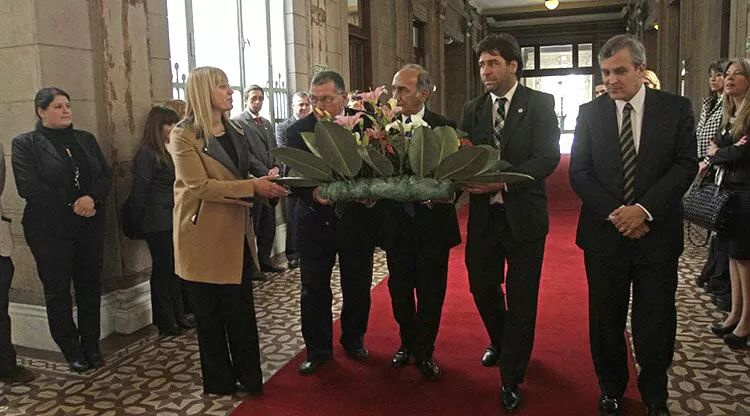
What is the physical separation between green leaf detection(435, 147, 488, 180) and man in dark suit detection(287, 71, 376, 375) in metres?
0.99

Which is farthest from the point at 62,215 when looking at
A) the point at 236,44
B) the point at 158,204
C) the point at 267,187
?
the point at 236,44

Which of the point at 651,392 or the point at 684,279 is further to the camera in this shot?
the point at 684,279

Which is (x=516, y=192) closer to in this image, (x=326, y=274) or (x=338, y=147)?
(x=338, y=147)

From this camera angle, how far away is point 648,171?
Answer: 2725 mm

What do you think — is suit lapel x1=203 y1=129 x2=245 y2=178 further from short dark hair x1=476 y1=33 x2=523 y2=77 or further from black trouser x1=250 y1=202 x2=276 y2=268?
black trouser x1=250 y1=202 x2=276 y2=268

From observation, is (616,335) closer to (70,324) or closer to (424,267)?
(424,267)

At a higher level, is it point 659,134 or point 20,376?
point 659,134

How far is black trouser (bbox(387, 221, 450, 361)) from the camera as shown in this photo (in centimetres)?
335

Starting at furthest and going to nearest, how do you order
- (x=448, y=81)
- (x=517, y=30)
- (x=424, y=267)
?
(x=517, y=30) < (x=448, y=81) < (x=424, y=267)

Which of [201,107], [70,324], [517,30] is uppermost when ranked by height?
[517,30]

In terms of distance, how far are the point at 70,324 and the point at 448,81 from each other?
14.4m

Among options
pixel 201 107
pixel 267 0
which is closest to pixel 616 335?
pixel 201 107

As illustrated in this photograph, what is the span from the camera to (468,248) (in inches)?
131

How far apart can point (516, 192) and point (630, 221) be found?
55 cm
